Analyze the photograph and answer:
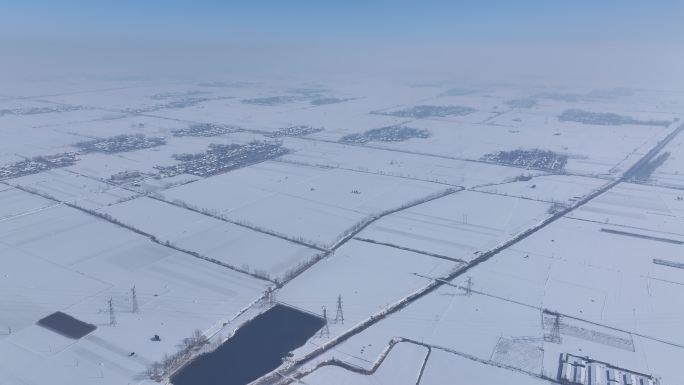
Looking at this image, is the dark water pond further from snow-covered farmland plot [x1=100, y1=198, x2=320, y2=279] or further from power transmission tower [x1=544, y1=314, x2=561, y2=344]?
power transmission tower [x1=544, y1=314, x2=561, y2=344]

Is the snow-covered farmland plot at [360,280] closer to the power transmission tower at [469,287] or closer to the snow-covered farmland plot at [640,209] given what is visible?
the power transmission tower at [469,287]

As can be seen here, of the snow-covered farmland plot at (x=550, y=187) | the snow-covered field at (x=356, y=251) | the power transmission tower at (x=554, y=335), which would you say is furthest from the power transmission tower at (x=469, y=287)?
the snow-covered farmland plot at (x=550, y=187)

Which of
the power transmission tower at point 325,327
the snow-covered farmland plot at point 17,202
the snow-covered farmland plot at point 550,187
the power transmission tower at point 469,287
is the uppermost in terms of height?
the snow-covered farmland plot at point 550,187

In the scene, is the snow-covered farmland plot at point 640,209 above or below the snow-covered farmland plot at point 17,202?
above

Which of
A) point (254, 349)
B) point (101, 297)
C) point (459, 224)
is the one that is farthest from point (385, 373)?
point (459, 224)

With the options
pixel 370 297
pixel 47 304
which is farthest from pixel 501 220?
pixel 47 304

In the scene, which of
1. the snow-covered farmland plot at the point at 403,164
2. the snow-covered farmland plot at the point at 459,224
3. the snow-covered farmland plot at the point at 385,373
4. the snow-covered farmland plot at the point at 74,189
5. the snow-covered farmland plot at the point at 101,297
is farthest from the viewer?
the snow-covered farmland plot at the point at 403,164
